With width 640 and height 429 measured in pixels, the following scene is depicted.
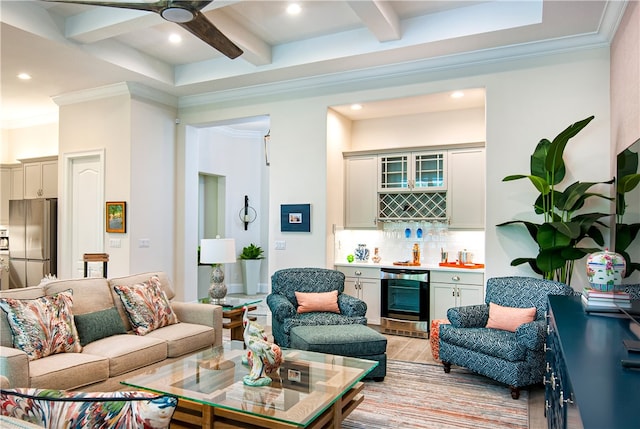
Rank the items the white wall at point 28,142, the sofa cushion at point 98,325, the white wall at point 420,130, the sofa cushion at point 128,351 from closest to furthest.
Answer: the sofa cushion at point 128,351, the sofa cushion at point 98,325, the white wall at point 420,130, the white wall at point 28,142

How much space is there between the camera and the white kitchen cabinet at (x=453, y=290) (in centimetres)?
489

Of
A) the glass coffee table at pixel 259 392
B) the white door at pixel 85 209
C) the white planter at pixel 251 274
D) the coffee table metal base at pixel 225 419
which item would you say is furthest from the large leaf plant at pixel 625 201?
the white planter at pixel 251 274

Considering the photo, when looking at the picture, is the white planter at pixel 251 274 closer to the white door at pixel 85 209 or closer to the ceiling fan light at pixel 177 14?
the white door at pixel 85 209

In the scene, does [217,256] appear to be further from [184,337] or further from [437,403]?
[437,403]

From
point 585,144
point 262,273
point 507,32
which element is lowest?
point 262,273

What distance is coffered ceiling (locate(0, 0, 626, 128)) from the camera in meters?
4.01

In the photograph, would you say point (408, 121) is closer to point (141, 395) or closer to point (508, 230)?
point (508, 230)

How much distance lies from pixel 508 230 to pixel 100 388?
3.78m

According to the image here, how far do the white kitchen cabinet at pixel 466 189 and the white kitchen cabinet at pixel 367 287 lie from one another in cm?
112

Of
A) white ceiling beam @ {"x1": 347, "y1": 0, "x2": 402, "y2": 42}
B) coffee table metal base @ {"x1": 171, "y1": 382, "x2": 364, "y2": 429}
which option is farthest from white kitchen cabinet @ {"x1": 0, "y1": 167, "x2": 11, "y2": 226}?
coffee table metal base @ {"x1": 171, "y1": 382, "x2": 364, "y2": 429}

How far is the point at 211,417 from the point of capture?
2.38 m

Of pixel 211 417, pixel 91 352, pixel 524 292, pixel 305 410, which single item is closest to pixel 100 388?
pixel 91 352

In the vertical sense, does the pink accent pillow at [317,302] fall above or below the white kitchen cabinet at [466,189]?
below

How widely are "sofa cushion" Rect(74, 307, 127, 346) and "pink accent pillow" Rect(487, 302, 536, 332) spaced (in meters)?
2.99
